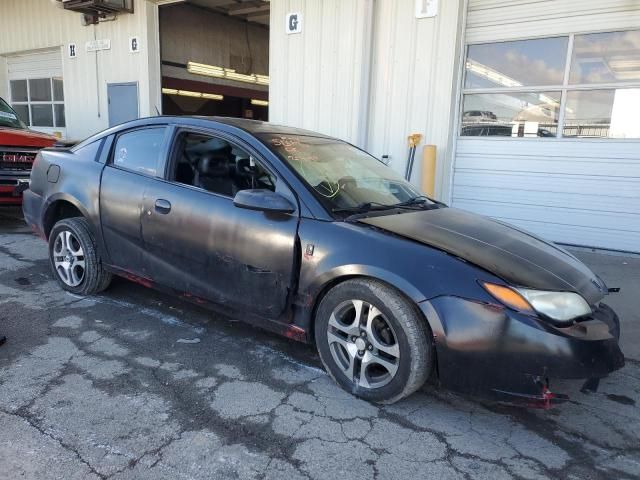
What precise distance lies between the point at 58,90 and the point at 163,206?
36.0 ft

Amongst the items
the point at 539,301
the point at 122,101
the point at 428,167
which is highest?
the point at 122,101

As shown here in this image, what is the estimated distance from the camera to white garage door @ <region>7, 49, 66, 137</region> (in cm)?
1247

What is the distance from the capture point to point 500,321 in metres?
2.45

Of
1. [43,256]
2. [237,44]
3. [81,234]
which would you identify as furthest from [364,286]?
[237,44]

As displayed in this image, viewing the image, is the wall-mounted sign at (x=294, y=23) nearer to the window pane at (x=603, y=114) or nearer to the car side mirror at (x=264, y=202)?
the window pane at (x=603, y=114)

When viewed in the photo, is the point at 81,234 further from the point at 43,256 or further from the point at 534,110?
the point at 534,110

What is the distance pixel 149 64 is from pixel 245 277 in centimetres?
854

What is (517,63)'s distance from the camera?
6762 mm

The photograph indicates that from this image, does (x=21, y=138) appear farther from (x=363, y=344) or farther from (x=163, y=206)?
(x=363, y=344)

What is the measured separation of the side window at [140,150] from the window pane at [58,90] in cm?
995

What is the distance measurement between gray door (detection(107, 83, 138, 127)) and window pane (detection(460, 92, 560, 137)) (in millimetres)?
6979

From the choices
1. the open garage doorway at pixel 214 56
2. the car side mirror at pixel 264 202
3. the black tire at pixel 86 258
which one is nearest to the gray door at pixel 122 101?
the open garage doorway at pixel 214 56

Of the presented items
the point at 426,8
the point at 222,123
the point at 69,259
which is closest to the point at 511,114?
the point at 426,8

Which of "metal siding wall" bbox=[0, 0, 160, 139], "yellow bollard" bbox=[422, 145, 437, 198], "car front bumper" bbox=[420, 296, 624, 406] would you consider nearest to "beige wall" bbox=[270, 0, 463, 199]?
"yellow bollard" bbox=[422, 145, 437, 198]
